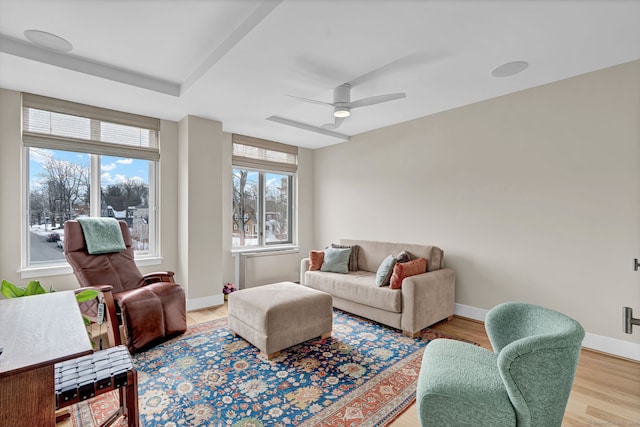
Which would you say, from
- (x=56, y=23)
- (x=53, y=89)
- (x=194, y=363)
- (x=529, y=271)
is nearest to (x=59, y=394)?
(x=194, y=363)

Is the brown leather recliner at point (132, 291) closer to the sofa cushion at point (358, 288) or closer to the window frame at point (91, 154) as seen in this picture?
the window frame at point (91, 154)

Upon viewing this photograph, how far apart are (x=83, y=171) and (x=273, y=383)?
10.7 feet

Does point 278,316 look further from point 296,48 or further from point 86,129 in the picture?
point 86,129

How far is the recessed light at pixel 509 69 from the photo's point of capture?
2566 millimetres

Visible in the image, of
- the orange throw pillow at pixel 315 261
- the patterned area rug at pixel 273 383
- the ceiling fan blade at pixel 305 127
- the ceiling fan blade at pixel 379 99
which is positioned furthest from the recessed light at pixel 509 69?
the orange throw pillow at pixel 315 261

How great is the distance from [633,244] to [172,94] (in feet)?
14.7

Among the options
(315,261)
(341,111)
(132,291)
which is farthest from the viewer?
(315,261)

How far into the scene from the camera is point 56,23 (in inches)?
84.3

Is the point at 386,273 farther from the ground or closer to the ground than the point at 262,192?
closer to the ground

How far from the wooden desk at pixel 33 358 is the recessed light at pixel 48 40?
80.8 inches

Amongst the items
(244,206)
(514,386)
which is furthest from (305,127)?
(514,386)

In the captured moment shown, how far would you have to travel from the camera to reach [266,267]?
15.8ft

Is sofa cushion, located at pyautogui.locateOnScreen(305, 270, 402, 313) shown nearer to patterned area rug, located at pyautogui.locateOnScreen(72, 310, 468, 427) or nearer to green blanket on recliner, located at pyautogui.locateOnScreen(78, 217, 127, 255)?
A: patterned area rug, located at pyautogui.locateOnScreen(72, 310, 468, 427)

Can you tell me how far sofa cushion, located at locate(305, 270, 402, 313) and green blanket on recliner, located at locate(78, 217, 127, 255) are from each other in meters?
2.28
